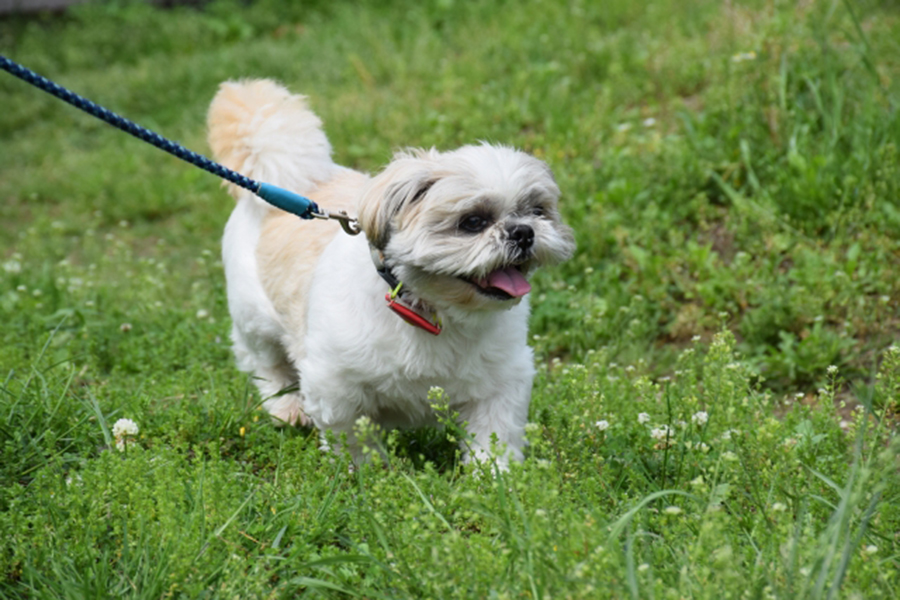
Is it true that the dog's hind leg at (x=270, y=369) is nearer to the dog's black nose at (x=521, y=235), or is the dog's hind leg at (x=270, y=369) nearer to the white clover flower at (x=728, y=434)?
the dog's black nose at (x=521, y=235)

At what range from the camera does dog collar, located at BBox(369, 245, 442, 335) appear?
3.00 meters

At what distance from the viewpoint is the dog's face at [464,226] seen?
2.90 metres

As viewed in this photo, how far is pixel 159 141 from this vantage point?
300 centimetres

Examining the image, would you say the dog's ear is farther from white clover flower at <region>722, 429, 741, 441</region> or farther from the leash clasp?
white clover flower at <region>722, 429, 741, 441</region>

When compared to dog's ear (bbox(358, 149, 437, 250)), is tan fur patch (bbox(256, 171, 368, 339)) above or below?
below

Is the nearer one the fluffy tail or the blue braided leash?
the blue braided leash

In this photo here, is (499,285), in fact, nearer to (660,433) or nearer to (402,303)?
(402,303)

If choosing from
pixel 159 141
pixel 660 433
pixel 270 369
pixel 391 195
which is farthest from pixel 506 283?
pixel 270 369

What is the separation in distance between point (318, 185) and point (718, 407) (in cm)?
202

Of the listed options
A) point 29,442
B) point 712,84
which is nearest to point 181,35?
point 712,84

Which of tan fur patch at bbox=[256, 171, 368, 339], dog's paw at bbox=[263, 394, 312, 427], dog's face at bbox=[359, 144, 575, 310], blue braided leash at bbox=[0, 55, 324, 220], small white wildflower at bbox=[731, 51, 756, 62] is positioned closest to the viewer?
blue braided leash at bbox=[0, 55, 324, 220]

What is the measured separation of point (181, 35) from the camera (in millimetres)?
11391

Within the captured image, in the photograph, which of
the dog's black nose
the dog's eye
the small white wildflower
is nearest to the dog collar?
the dog's eye

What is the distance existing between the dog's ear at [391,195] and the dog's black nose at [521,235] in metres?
0.33
